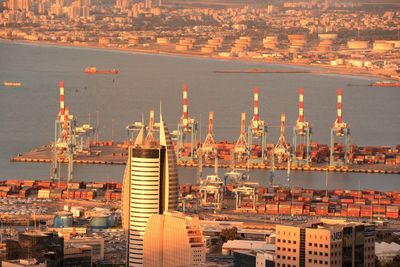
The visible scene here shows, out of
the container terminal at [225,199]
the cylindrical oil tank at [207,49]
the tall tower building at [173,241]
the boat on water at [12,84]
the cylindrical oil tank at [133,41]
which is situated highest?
the tall tower building at [173,241]

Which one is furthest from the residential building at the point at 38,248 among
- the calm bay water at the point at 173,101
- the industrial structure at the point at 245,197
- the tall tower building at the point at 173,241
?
the calm bay water at the point at 173,101

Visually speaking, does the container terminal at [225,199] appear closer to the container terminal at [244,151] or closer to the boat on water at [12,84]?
the container terminal at [244,151]

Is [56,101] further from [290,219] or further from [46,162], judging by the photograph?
[290,219]

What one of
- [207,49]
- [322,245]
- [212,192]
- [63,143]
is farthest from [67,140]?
[207,49]

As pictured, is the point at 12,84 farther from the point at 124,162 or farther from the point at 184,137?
the point at 124,162

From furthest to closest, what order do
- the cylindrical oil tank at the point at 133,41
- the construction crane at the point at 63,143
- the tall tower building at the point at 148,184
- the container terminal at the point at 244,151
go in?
the cylindrical oil tank at the point at 133,41 < the container terminal at the point at 244,151 < the construction crane at the point at 63,143 < the tall tower building at the point at 148,184
